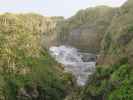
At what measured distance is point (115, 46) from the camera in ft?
58.9

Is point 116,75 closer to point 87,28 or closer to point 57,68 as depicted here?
point 57,68

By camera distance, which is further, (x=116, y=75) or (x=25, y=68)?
(x=25, y=68)

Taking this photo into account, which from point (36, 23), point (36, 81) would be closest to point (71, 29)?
point (36, 23)

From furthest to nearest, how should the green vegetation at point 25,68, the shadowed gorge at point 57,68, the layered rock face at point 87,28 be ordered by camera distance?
1. the layered rock face at point 87,28
2. the green vegetation at point 25,68
3. the shadowed gorge at point 57,68

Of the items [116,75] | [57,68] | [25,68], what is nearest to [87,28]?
[57,68]

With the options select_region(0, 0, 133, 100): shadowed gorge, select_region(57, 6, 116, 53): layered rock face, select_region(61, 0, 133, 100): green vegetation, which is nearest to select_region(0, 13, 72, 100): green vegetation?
select_region(0, 0, 133, 100): shadowed gorge

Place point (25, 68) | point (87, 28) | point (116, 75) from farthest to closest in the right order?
point (87, 28), point (25, 68), point (116, 75)

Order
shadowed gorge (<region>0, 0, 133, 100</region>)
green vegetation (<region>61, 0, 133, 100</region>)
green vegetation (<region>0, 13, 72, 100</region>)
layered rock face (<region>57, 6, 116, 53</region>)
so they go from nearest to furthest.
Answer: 1. green vegetation (<region>61, 0, 133, 100</region>)
2. shadowed gorge (<region>0, 0, 133, 100</region>)
3. green vegetation (<region>0, 13, 72, 100</region>)
4. layered rock face (<region>57, 6, 116, 53</region>)

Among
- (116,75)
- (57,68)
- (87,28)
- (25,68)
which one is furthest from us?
(87,28)

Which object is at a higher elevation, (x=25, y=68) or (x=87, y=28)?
(x=87, y=28)

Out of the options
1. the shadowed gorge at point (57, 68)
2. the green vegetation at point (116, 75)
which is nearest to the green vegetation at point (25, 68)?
the shadowed gorge at point (57, 68)

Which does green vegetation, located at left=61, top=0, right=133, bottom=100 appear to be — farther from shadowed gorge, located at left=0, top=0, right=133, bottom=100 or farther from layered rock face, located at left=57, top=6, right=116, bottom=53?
layered rock face, located at left=57, top=6, right=116, bottom=53

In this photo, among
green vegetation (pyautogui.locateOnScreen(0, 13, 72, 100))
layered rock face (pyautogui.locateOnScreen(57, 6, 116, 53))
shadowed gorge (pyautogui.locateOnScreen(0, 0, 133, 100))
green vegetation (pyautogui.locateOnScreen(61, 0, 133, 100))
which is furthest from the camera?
layered rock face (pyautogui.locateOnScreen(57, 6, 116, 53))

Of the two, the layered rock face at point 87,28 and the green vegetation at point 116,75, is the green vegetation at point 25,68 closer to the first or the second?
the green vegetation at point 116,75
